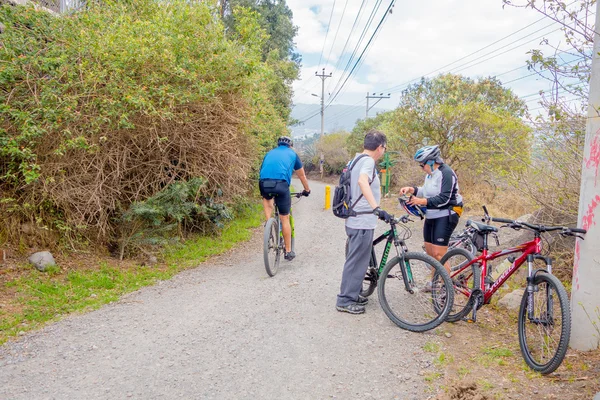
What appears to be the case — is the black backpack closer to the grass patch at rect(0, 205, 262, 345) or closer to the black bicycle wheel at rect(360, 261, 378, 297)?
the black bicycle wheel at rect(360, 261, 378, 297)

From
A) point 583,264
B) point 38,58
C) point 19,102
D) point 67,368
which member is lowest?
point 67,368

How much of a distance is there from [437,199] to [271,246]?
112 inches

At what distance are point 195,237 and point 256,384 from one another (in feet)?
18.5

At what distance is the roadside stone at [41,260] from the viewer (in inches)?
238

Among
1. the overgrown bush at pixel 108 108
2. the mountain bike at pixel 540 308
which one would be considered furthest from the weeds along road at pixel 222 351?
the overgrown bush at pixel 108 108

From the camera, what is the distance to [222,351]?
4.11 meters

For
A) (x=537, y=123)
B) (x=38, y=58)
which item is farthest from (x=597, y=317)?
(x=38, y=58)

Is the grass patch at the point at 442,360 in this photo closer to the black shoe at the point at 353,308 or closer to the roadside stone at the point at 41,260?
the black shoe at the point at 353,308

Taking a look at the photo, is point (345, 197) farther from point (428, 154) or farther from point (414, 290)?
point (414, 290)

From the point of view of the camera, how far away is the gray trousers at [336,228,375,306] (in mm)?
4794

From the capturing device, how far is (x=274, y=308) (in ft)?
17.4

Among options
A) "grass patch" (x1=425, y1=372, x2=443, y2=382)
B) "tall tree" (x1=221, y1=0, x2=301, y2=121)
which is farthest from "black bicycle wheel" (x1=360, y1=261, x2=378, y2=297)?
"tall tree" (x1=221, y1=0, x2=301, y2=121)

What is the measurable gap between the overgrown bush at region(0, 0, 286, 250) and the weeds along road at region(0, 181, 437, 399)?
6.93 ft

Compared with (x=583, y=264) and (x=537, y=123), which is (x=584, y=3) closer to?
(x=537, y=123)
